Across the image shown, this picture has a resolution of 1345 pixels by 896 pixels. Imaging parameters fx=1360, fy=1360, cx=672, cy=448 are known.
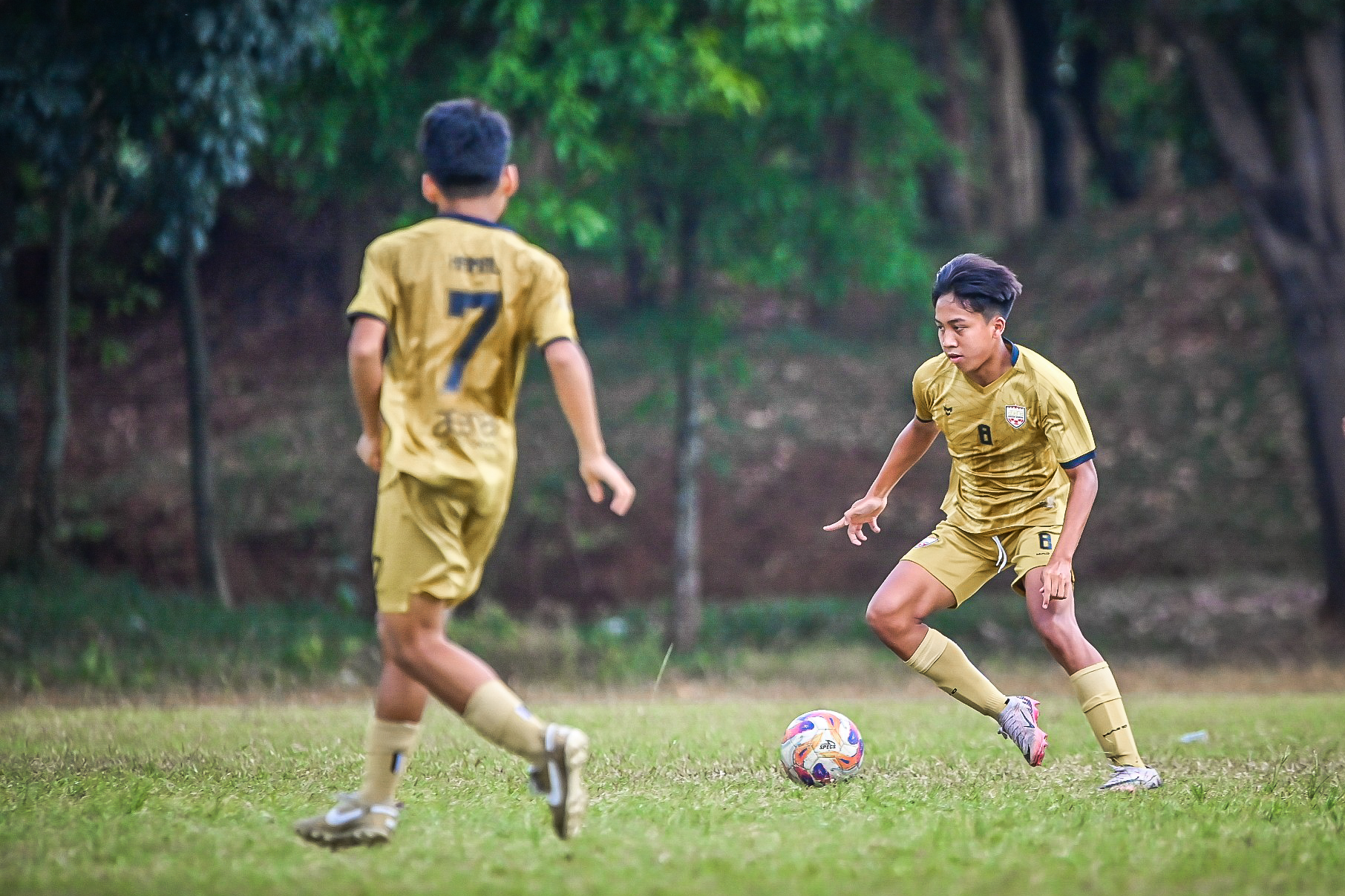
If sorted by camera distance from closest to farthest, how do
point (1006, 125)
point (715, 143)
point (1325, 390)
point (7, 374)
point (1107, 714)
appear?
1. point (1107, 714)
2. point (7, 374)
3. point (715, 143)
4. point (1325, 390)
5. point (1006, 125)

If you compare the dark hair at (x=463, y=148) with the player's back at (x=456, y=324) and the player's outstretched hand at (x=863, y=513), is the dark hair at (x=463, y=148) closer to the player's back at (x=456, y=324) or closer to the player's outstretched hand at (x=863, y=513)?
the player's back at (x=456, y=324)

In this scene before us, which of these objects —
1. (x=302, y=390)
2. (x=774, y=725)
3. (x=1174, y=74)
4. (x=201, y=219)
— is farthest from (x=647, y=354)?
(x=302, y=390)

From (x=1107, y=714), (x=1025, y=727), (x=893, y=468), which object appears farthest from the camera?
(x=893, y=468)

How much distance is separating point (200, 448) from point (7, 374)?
7.71 ft

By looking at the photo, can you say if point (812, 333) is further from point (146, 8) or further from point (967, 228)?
point (146, 8)

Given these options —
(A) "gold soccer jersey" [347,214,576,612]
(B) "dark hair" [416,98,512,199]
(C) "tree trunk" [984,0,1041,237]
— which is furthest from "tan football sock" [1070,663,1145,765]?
(C) "tree trunk" [984,0,1041,237]

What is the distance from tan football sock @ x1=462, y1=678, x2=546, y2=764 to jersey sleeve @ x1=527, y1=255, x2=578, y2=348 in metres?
1.10

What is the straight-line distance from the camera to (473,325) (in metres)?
4.28

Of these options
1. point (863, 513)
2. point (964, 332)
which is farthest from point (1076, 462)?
point (863, 513)

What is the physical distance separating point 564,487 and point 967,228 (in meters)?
12.8

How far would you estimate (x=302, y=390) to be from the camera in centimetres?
2191

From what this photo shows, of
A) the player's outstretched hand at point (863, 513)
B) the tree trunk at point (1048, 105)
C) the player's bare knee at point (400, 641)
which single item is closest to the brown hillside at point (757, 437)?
the tree trunk at point (1048, 105)

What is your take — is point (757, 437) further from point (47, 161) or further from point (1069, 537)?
point (1069, 537)

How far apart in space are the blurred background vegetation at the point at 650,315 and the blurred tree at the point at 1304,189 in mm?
36
